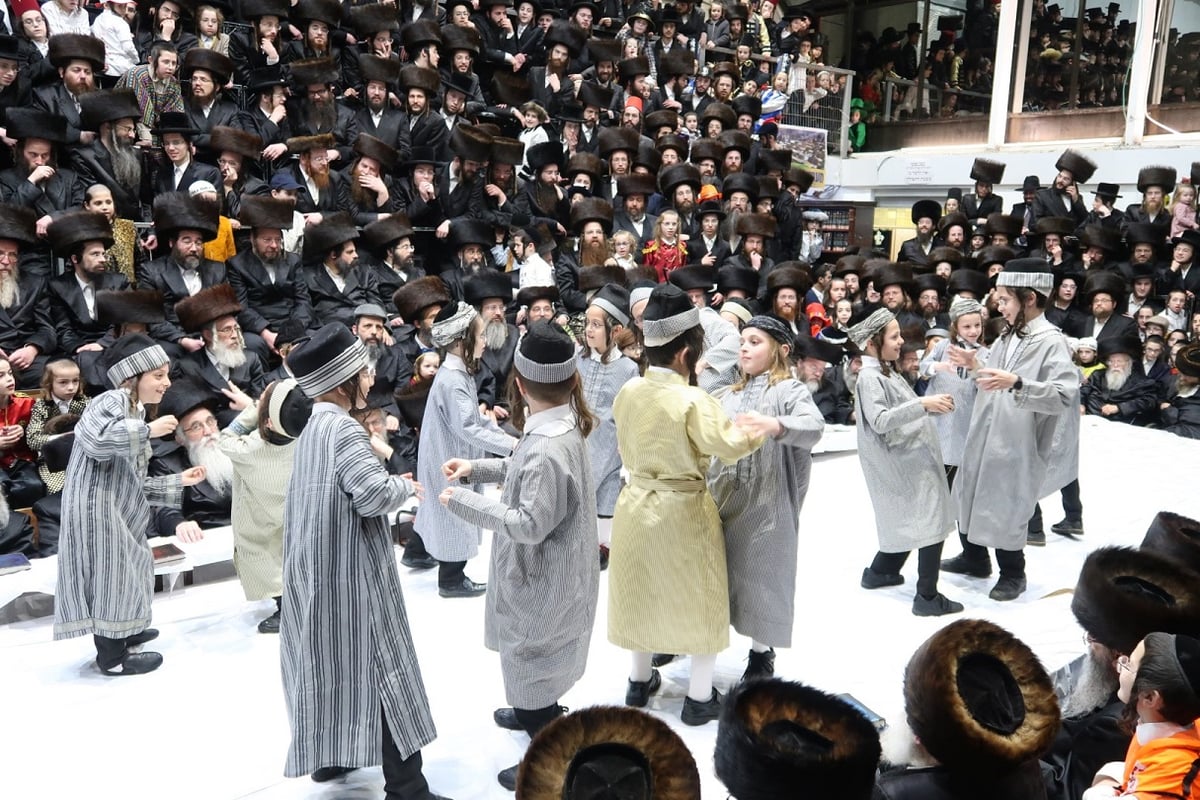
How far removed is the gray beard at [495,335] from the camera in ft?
26.7

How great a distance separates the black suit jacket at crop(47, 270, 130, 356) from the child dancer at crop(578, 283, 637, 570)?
3875 mm

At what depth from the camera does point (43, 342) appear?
7.30 metres

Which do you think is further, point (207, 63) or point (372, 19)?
point (372, 19)

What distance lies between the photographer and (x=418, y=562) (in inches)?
239

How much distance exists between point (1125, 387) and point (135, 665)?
974cm

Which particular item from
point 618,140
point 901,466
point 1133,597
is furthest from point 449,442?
point 618,140

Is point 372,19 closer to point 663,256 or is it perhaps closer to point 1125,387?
point 663,256

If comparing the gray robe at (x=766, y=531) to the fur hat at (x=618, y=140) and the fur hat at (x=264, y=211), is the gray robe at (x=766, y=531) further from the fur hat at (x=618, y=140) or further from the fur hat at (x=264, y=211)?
the fur hat at (x=618, y=140)

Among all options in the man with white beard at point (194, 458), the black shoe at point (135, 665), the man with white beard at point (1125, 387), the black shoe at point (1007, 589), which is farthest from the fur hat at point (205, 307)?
the man with white beard at point (1125, 387)

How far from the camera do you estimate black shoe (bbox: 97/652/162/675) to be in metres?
4.69

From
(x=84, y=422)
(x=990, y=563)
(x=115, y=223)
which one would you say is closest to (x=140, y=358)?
(x=84, y=422)

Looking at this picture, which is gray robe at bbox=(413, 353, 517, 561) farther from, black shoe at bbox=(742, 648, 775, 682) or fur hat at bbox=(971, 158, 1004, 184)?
fur hat at bbox=(971, 158, 1004, 184)

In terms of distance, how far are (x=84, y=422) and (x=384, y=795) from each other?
206 cm

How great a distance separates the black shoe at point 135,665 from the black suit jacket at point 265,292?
13.3ft
